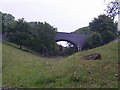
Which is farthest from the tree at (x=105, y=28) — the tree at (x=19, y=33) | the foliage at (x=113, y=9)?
the foliage at (x=113, y=9)

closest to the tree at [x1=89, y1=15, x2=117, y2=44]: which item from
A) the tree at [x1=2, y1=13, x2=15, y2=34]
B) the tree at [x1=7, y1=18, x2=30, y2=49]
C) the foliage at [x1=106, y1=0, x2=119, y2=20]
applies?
the tree at [x1=2, y1=13, x2=15, y2=34]

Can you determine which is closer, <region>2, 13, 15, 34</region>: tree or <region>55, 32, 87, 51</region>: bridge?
<region>2, 13, 15, 34</region>: tree

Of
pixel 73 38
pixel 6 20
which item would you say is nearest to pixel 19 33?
pixel 6 20

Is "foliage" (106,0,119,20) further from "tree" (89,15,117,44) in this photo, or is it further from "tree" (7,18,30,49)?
"tree" (89,15,117,44)

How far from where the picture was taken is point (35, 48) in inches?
2292

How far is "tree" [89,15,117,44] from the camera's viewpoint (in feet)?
218

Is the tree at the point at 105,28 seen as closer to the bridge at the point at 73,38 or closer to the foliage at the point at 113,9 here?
the bridge at the point at 73,38

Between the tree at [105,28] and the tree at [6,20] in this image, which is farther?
the tree at [105,28]

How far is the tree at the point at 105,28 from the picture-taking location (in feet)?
218

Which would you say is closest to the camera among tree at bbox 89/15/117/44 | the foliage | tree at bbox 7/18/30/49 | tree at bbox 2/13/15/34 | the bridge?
the foliage

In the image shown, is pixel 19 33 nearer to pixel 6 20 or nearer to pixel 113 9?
pixel 6 20

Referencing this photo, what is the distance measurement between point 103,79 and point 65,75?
2832 millimetres

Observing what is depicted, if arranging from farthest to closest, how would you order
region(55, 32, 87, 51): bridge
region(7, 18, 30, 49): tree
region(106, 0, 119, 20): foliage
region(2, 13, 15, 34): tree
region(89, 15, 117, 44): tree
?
1. region(55, 32, 87, 51): bridge
2. region(89, 15, 117, 44): tree
3. region(2, 13, 15, 34): tree
4. region(7, 18, 30, 49): tree
5. region(106, 0, 119, 20): foliage

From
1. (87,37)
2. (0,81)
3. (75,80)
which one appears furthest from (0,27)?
(75,80)
